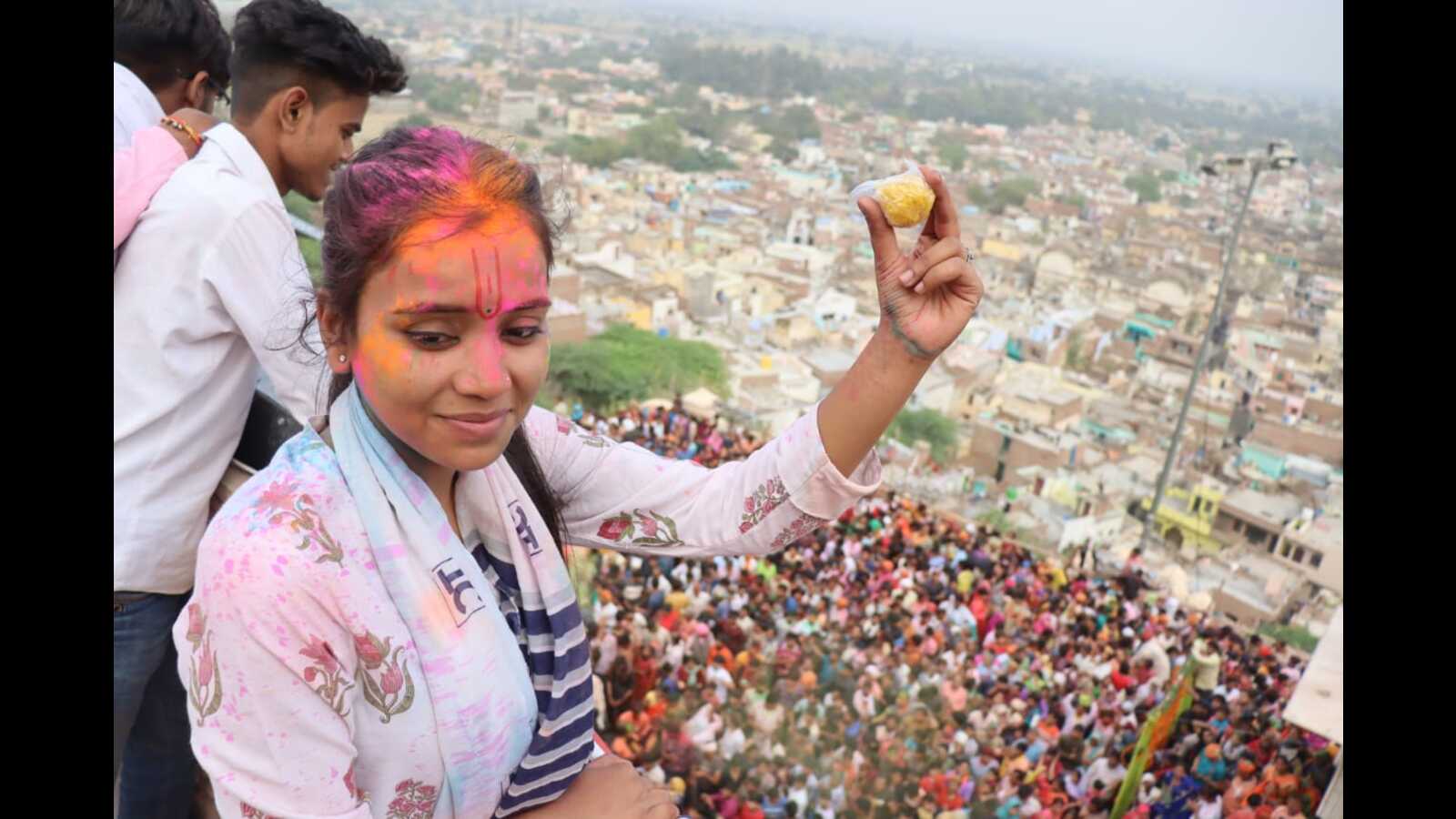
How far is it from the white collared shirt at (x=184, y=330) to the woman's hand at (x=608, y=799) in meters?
0.46

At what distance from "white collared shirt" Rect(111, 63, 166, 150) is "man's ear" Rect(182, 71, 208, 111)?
0.06 m

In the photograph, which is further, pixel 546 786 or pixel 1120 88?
pixel 1120 88

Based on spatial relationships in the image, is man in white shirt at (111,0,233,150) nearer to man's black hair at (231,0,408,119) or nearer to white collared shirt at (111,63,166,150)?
white collared shirt at (111,63,166,150)

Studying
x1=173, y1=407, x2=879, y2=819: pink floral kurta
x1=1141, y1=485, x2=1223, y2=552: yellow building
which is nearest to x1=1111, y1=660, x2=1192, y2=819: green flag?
x1=173, y1=407, x2=879, y2=819: pink floral kurta

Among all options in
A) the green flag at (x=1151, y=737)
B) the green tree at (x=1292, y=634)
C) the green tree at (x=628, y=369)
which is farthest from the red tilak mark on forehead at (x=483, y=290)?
the green tree at (x=628, y=369)

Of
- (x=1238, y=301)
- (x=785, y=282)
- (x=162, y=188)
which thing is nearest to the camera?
(x=162, y=188)

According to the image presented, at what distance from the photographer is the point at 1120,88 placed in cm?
9125

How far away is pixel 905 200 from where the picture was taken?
37.9 inches

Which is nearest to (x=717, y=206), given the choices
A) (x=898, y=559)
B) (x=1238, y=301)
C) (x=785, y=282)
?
(x=785, y=282)

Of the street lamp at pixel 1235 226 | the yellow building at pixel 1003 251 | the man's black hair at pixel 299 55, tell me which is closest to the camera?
the man's black hair at pixel 299 55

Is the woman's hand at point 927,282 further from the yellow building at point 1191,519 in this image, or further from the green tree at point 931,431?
the green tree at point 931,431

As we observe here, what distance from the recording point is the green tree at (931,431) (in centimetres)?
2006
